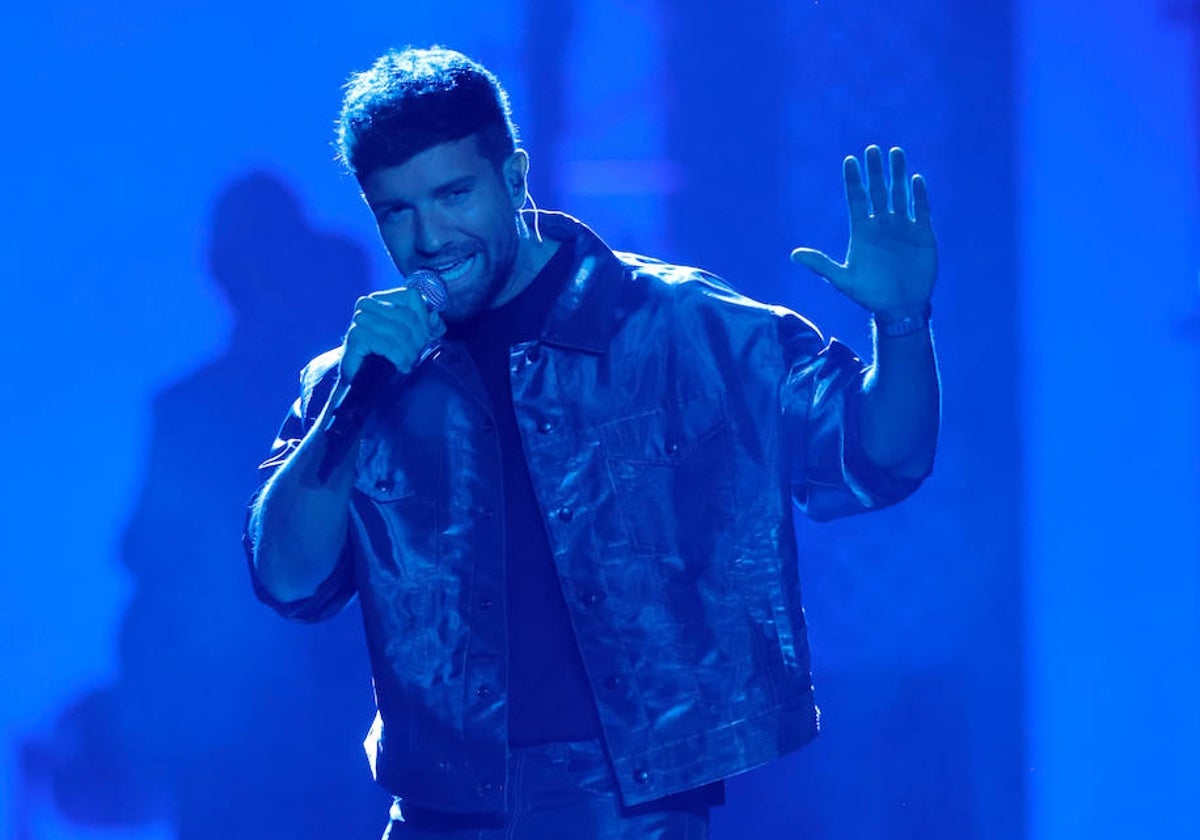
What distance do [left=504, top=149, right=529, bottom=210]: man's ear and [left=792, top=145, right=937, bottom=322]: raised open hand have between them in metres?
0.40

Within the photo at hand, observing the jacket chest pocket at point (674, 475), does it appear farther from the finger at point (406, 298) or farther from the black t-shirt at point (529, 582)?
the finger at point (406, 298)

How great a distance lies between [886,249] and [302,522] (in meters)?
0.72

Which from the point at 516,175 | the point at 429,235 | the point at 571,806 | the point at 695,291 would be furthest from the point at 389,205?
the point at 571,806

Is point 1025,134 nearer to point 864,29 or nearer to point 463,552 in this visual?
point 864,29

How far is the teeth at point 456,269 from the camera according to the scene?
1.62 m

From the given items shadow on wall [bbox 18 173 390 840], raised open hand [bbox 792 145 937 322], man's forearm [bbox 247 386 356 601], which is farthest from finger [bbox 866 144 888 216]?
shadow on wall [bbox 18 173 390 840]

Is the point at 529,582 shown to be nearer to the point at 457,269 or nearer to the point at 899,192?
the point at 457,269

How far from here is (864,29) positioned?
2.20 meters

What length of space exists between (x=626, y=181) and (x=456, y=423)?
63 centimetres

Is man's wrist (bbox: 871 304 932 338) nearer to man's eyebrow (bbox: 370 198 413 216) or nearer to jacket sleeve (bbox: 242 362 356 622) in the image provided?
man's eyebrow (bbox: 370 198 413 216)

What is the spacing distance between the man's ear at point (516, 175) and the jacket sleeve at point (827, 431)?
1.20 feet

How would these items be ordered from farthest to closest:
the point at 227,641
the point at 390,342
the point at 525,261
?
1. the point at 227,641
2. the point at 525,261
3. the point at 390,342

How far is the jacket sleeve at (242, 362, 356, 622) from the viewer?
1.68 m

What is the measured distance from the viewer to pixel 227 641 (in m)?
2.17
